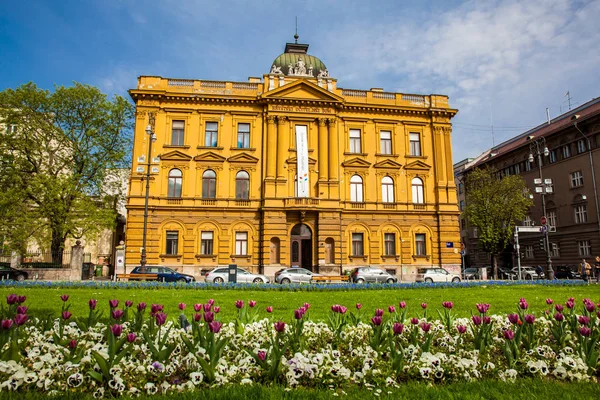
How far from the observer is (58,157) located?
3359cm

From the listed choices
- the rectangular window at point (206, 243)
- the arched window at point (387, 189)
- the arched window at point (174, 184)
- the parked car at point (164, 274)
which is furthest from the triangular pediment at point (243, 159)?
the arched window at point (387, 189)

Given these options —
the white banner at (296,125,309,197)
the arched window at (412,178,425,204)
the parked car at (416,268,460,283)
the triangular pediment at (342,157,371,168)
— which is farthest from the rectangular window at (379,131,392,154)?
the parked car at (416,268,460,283)

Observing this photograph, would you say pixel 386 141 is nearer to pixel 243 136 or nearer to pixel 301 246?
pixel 301 246

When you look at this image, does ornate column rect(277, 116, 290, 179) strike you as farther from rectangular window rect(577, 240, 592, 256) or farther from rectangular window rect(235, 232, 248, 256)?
rectangular window rect(577, 240, 592, 256)

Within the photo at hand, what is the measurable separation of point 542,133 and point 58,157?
167ft

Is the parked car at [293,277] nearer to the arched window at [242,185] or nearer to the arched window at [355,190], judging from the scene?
the arched window at [242,185]

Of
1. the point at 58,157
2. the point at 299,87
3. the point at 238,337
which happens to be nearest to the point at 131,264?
the point at 58,157

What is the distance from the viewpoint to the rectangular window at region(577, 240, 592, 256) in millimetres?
41719

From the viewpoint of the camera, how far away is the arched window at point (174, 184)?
34.3m

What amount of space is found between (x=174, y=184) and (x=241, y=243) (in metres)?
7.37

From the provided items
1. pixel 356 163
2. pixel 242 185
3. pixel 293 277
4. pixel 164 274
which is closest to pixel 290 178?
pixel 242 185

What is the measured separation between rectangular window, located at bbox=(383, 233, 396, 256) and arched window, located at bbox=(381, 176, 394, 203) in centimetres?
314

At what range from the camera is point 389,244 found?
36.5 metres

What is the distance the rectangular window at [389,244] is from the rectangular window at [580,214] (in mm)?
21550
